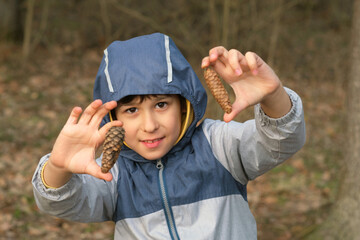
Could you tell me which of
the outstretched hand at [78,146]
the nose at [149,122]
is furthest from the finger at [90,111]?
the nose at [149,122]

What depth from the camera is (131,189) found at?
90.3 inches

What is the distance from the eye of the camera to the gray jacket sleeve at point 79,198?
206 centimetres

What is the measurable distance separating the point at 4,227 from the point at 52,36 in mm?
6906

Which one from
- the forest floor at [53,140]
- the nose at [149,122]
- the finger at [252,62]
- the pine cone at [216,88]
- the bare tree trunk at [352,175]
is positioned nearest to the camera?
the finger at [252,62]

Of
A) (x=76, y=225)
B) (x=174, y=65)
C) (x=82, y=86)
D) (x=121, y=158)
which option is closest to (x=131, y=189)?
(x=121, y=158)

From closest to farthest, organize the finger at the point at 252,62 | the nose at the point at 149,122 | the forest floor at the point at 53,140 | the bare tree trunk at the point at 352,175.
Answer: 1. the finger at the point at 252,62
2. the nose at the point at 149,122
3. the bare tree trunk at the point at 352,175
4. the forest floor at the point at 53,140

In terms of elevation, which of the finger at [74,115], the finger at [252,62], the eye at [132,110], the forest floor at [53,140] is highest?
the finger at [252,62]

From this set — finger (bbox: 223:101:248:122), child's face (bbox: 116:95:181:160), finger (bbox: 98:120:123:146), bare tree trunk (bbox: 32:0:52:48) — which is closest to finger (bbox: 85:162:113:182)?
finger (bbox: 98:120:123:146)

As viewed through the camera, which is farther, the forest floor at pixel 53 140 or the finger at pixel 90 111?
the forest floor at pixel 53 140

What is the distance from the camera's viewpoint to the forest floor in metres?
4.62

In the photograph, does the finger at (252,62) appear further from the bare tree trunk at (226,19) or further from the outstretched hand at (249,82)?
the bare tree trunk at (226,19)

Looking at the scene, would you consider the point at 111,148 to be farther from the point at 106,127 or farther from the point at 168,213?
the point at 168,213

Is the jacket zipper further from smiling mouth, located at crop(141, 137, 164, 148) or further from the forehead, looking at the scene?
the forehead

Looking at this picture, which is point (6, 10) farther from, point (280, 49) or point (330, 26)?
point (330, 26)
